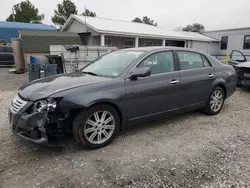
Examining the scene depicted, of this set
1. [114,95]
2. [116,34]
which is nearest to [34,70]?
[114,95]

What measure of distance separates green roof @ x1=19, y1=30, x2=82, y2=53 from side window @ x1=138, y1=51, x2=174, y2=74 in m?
11.0

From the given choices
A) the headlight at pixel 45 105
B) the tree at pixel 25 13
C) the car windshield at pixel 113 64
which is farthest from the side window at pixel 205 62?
the tree at pixel 25 13

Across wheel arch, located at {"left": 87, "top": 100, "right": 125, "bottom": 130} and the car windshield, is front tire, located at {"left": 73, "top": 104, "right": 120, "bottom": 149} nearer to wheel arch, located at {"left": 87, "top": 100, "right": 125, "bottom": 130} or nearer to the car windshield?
wheel arch, located at {"left": 87, "top": 100, "right": 125, "bottom": 130}

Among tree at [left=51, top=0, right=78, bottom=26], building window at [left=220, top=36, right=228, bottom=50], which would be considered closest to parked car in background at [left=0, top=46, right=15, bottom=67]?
building window at [left=220, top=36, right=228, bottom=50]

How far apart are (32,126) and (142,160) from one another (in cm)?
158

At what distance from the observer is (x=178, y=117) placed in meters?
4.84

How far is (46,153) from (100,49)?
8267 millimetres

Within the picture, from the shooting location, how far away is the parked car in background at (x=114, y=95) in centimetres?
299

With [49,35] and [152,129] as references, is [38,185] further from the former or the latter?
[49,35]

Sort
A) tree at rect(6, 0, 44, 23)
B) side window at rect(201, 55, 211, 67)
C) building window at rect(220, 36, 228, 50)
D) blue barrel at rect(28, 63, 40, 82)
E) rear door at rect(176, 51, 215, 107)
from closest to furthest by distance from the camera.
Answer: rear door at rect(176, 51, 215, 107)
side window at rect(201, 55, 211, 67)
blue barrel at rect(28, 63, 40, 82)
building window at rect(220, 36, 228, 50)
tree at rect(6, 0, 44, 23)

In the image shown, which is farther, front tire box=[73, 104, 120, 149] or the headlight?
front tire box=[73, 104, 120, 149]

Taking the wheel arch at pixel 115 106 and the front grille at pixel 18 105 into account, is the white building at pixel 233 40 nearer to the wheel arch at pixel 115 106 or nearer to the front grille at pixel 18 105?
the wheel arch at pixel 115 106

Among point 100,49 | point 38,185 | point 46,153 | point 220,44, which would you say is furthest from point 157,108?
point 220,44

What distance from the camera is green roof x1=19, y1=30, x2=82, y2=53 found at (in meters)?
13.0
